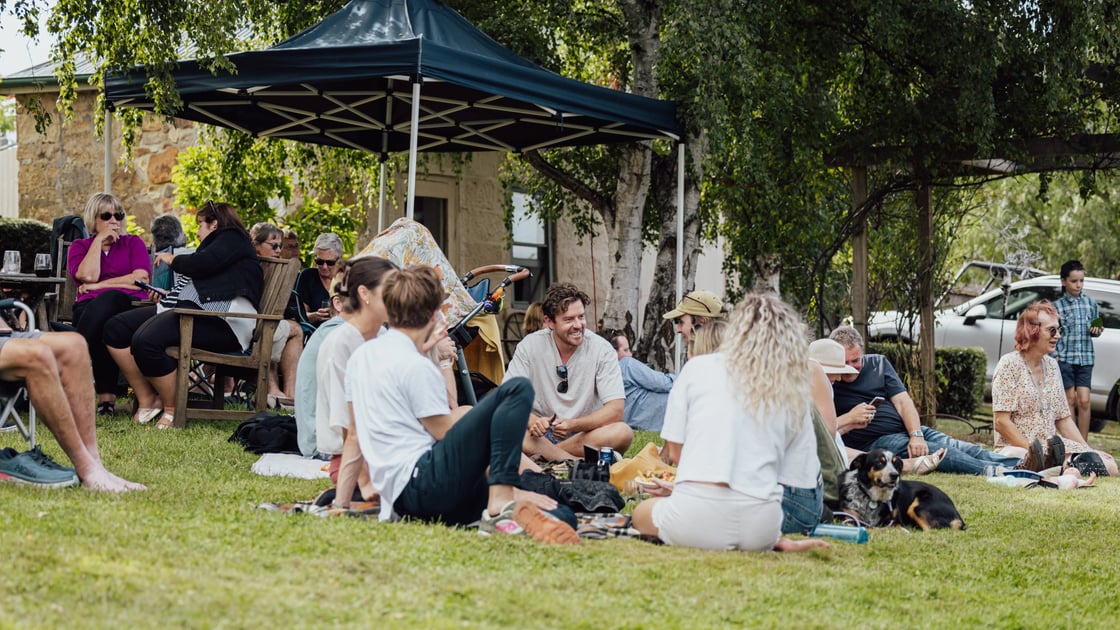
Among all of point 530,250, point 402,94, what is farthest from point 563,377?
point 530,250

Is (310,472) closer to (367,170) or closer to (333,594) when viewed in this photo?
(333,594)

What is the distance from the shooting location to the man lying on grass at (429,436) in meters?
4.48

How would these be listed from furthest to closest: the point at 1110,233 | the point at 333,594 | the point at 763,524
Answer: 1. the point at 1110,233
2. the point at 763,524
3. the point at 333,594

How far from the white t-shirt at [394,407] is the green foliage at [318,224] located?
7.77m

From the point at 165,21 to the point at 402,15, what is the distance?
6.76 feet

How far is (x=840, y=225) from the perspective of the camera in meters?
13.2

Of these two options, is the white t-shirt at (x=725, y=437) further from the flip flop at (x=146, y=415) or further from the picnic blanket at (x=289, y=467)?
the flip flop at (x=146, y=415)

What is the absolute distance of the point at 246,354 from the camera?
309 inches

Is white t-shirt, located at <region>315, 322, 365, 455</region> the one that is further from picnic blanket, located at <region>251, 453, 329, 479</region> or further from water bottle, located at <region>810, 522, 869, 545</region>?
water bottle, located at <region>810, 522, 869, 545</region>

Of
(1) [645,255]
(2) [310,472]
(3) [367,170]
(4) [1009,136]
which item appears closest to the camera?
(2) [310,472]

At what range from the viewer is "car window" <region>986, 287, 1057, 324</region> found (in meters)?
15.0

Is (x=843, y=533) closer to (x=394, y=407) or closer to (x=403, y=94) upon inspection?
(x=394, y=407)

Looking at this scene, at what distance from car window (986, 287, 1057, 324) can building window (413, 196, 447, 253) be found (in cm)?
681

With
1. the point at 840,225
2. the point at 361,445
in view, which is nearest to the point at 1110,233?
the point at 840,225
